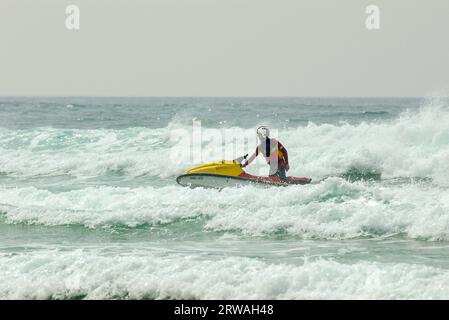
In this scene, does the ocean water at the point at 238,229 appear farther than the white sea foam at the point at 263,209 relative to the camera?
No

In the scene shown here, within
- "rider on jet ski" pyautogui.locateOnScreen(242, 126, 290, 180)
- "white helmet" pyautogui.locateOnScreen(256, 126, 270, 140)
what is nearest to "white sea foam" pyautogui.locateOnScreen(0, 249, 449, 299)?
"rider on jet ski" pyautogui.locateOnScreen(242, 126, 290, 180)

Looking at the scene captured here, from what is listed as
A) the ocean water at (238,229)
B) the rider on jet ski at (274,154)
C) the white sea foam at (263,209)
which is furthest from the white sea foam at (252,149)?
the white sea foam at (263,209)

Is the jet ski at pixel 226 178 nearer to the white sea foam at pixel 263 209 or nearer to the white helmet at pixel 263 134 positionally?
the white sea foam at pixel 263 209

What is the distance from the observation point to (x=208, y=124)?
131 ft

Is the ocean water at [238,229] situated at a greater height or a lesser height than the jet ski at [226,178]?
lesser

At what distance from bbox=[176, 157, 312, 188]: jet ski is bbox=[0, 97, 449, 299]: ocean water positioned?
553 mm

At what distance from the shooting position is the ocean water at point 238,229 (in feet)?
28.5

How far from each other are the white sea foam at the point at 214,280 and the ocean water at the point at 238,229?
0.7 inches

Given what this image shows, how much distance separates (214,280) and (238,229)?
3852 mm

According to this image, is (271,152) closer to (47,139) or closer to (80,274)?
(80,274)

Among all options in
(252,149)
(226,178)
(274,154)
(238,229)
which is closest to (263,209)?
(238,229)

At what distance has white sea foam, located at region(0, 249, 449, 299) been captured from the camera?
27.6ft
